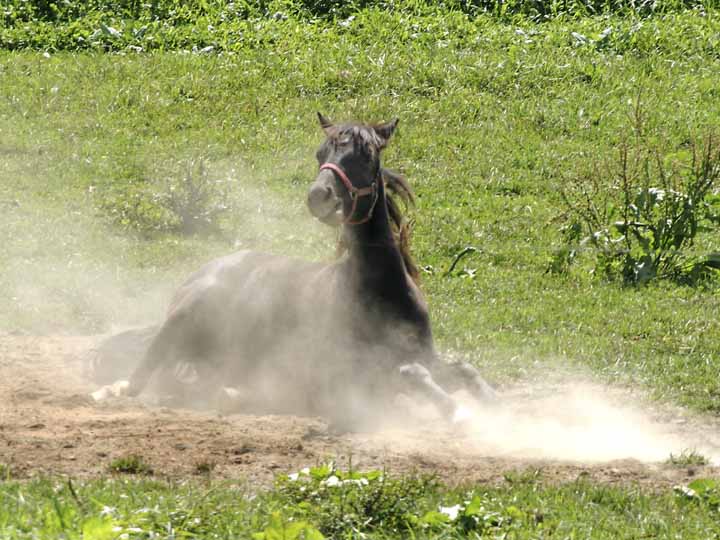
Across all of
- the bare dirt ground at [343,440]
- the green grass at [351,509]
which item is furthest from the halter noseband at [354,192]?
the green grass at [351,509]

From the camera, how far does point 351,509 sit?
5289 mm

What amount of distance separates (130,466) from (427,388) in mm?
2219

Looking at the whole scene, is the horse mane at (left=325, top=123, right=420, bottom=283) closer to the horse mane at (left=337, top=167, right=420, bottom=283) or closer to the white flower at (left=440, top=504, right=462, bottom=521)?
the horse mane at (left=337, top=167, right=420, bottom=283)

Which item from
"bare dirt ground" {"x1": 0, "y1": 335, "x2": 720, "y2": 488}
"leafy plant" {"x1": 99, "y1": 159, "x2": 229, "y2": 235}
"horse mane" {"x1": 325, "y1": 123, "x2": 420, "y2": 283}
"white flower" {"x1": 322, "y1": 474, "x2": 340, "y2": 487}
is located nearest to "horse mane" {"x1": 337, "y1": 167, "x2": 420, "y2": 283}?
"horse mane" {"x1": 325, "y1": 123, "x2": 420, "y2": 283}

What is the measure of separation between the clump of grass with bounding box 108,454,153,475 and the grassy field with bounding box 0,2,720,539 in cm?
47

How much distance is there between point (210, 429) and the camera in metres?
7.53

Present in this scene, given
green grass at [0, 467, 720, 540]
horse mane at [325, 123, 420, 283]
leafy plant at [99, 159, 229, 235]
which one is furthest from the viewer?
leafy plant at [99, 159, 229, 235]

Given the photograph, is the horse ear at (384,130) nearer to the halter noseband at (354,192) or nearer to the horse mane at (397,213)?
the horse mane at (397,213)

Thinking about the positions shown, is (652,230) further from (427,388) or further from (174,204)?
(174,204)

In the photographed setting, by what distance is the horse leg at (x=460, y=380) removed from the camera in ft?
27.4

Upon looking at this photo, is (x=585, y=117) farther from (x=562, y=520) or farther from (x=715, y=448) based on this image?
(x=562, y=520)

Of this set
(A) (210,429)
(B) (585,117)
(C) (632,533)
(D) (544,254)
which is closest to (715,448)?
(C) (632,533)

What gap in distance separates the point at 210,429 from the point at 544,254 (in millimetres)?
6041

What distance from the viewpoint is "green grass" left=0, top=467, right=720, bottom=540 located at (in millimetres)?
4898
